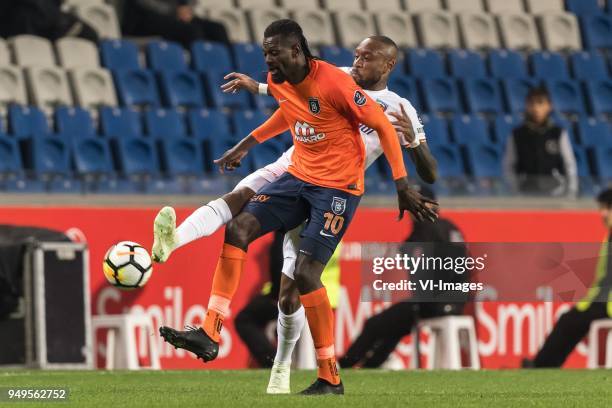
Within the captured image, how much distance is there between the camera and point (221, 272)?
8.01m

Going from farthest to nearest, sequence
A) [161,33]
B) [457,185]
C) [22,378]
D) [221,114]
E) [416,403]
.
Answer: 1. [161,33]
2. [221,114]
3. [457,185]
4. [22,378]
5. [416,403]

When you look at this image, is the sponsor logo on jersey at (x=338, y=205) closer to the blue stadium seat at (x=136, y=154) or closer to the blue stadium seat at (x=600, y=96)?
the blue stadium seat at (x=136, y=154)

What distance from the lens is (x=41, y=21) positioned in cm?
1636

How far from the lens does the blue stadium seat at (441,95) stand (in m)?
17.9

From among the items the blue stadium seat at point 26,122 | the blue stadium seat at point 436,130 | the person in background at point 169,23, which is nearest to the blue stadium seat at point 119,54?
the person in background at point 169,23

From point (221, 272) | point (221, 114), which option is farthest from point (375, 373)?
point (221, 114)

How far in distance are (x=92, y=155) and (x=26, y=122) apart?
691 mm

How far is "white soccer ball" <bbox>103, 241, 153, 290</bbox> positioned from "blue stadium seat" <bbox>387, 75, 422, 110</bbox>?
394 inches

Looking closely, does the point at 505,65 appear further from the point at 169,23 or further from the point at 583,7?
the point at 169,23

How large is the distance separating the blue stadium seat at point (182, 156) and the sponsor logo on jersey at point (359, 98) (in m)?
7.68

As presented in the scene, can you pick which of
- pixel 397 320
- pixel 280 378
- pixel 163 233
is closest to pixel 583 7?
pixel 397 320

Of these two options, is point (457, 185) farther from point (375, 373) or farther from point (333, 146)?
point (333, 146)

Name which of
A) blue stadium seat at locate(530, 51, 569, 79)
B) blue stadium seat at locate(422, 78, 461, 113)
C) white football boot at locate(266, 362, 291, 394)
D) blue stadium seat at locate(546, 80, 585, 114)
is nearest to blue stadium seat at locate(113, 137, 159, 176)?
blue stadium seat at locate(422, 78, 461, 113)

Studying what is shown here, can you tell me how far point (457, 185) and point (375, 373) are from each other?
10.1 ft
